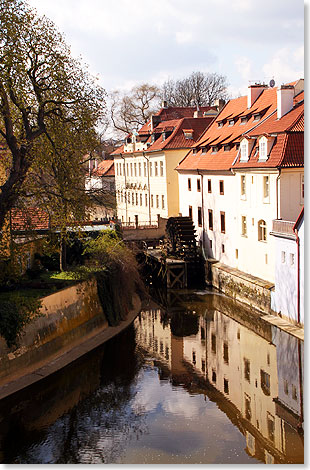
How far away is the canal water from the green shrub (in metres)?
1.56

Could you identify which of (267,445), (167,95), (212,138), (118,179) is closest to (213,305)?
(212,138)

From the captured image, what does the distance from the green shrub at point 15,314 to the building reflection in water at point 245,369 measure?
14.1ft

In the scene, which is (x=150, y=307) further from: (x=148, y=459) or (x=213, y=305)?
(x=148, y=459)

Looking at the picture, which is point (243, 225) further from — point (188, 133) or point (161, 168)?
point (161, 168)

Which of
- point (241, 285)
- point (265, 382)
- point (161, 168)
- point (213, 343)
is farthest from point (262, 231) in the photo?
point (161, 168)

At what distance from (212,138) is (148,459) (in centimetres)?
2315

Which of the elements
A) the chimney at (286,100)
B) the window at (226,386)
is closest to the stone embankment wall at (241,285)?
the window at (226,386)

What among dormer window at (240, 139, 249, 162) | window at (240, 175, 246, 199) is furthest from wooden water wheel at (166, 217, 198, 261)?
dormer window at (240, 139, 249, 162)

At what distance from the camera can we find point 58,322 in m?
19.2

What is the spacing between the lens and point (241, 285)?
2533cm

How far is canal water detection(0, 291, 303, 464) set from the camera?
507 inches

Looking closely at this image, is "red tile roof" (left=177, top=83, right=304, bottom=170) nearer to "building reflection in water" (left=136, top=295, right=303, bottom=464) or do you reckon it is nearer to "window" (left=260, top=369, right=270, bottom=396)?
"building reflection in water" (left=136, top=295, right=303, bottom=464)

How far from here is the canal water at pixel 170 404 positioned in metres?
12.9

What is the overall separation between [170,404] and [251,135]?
1405 centimetres
